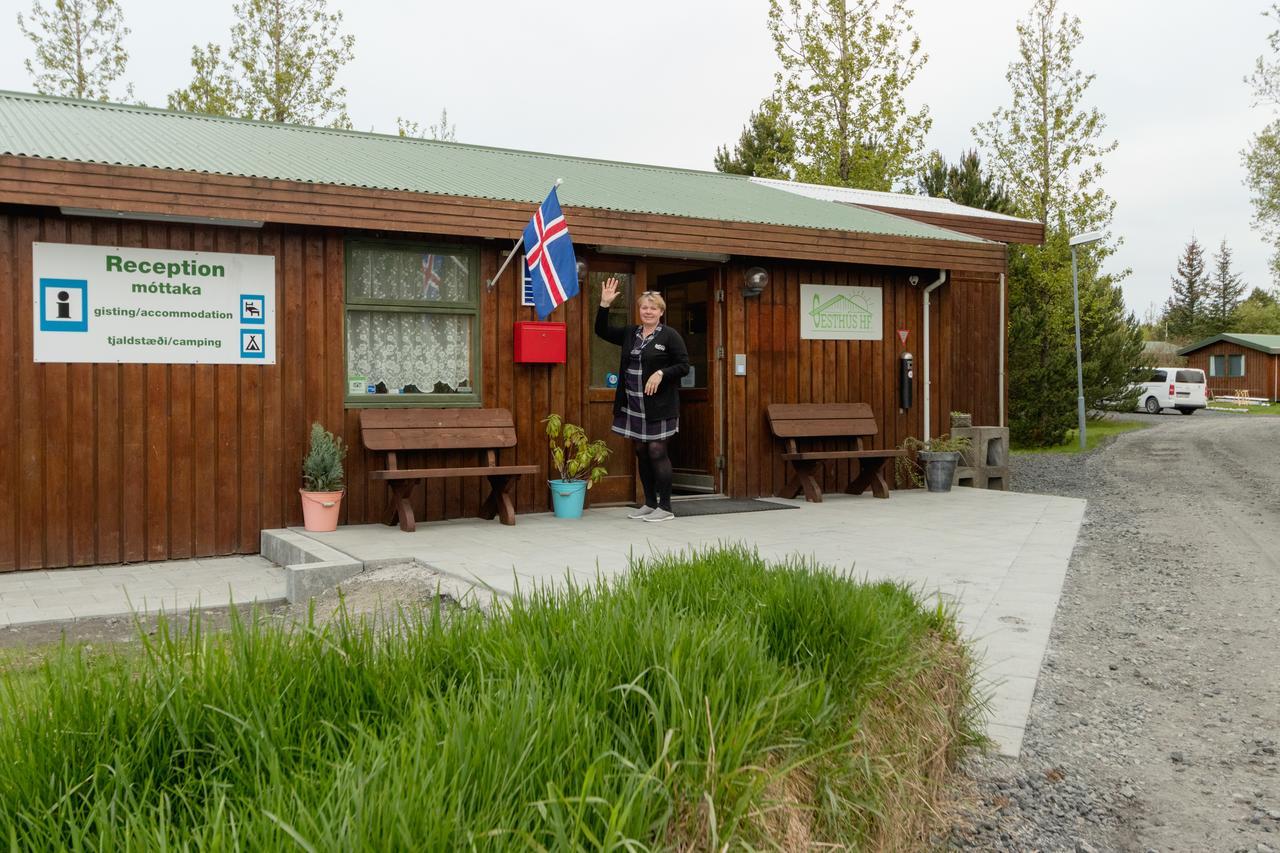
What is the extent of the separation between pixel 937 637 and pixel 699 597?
0.81 meters

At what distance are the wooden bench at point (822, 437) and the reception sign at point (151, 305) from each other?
4714mm

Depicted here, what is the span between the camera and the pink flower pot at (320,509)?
7258 millimetres

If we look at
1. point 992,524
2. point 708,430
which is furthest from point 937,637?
point 708,430

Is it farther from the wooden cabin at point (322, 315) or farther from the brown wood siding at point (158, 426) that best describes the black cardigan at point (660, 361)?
the brown wood siding at point (158, 426)

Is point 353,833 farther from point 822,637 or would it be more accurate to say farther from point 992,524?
point 992,524

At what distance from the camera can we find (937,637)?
10.8 ft

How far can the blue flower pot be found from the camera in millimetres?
8336

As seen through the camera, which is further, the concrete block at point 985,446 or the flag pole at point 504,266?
the concrete block at point 985,446

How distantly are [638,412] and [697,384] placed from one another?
2424mm

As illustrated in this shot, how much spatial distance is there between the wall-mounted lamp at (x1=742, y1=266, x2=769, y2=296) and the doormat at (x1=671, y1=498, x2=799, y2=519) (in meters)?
1.96

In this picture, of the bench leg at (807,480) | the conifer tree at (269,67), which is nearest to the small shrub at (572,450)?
the bench leg at (807,480)

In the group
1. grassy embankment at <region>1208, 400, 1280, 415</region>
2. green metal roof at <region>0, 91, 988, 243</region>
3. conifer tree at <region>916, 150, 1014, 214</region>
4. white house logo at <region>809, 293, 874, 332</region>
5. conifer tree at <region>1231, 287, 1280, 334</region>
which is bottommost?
grassy embankment at <region>1208, 400, 1280, 415</region>

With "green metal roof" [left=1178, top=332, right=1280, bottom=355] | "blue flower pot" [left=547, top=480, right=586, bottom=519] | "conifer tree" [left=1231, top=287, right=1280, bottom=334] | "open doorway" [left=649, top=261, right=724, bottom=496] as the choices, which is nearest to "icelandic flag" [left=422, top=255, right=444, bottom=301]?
"blue flower pot" [left=547, top=480, right=586, bottom=519]

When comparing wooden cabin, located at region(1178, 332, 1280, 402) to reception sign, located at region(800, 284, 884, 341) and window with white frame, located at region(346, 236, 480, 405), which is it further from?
window with white frame, located at region(346, 236, 480, 405)
